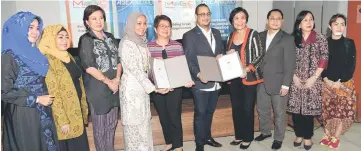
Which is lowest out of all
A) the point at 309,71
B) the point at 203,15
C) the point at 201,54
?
the point at 309,71

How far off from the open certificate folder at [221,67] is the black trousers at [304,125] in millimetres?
774

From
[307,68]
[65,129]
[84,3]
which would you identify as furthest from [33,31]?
[84,3]

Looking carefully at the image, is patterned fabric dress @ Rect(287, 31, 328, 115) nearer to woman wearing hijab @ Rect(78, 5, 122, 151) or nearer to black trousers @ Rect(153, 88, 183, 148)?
black trousers @ Rect(153, 88, 183, 148)

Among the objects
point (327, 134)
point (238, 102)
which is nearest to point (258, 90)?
point (238, 102)

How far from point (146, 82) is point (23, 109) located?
88cm

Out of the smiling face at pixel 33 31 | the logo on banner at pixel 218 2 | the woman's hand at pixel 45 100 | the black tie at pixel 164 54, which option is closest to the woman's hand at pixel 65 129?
the woman's hand at pixel 45 100

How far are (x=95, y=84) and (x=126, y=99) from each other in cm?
27

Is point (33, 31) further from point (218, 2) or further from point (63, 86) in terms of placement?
point (218, 2)

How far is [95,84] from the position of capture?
2471 millimetres

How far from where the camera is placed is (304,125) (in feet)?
10.2

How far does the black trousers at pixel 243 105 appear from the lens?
3.05 m

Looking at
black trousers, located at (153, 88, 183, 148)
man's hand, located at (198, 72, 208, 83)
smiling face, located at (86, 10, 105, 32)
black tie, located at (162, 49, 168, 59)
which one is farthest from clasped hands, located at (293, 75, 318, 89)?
smiling face, located at (86, 10, 105, 32)

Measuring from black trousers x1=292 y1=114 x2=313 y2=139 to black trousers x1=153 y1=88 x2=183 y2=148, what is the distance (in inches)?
46.2

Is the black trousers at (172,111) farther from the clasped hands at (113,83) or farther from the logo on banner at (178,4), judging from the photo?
the logo on banner at (178,4)
